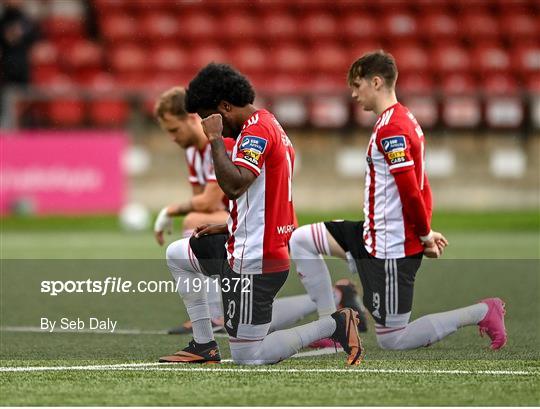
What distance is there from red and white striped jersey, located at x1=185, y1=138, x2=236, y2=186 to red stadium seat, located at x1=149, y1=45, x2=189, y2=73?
13.5m

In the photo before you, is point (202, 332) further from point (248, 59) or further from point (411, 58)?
point (411, 58)

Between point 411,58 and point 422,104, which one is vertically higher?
point 411,58

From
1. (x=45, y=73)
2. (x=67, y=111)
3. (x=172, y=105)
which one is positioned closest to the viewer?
(x=172, y=105)

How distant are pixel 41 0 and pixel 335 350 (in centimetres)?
1698

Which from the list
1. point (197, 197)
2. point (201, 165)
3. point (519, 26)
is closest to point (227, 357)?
point (197, 197)

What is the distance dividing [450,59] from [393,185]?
15937 millimetres

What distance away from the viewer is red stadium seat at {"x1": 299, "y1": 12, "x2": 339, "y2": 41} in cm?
2250

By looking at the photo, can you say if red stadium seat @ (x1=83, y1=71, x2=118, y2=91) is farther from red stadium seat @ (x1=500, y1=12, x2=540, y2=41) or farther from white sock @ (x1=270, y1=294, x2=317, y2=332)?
white sock @ (x1=270, y1=294, x2=317, y2=332)

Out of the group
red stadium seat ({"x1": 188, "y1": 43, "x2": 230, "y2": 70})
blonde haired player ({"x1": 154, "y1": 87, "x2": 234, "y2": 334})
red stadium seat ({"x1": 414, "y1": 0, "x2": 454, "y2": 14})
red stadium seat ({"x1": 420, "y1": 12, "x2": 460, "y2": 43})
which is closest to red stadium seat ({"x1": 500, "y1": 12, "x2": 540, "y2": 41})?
red stadium seat ({"x1": 420, "y1": 12, "x2": 460, "y2": 43})

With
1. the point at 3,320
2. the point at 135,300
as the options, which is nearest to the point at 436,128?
the point at 135,300

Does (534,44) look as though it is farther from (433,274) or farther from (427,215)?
(427,215)

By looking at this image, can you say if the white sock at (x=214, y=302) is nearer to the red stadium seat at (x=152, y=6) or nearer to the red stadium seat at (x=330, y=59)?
the red stadium seat at (x=330, y=59)

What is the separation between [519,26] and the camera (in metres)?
22.8

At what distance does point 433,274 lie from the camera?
11297 millimetres
